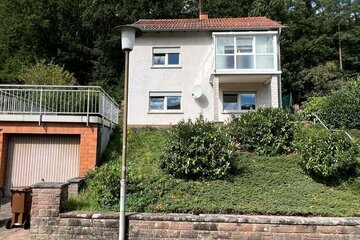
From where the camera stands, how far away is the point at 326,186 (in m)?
10.1

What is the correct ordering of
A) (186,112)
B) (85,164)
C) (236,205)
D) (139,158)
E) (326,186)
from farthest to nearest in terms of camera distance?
(186,112), (139,158), (85,164), (326,186), (236,205)

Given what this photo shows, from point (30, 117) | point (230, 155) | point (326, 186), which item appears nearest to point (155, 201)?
point (230, 155)

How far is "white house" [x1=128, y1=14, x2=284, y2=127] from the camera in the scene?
19844 millimetres

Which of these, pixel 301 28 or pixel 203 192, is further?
pixel 301 28

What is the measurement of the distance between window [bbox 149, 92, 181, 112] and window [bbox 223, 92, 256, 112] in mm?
3033

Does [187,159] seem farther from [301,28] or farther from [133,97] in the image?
[301,28]

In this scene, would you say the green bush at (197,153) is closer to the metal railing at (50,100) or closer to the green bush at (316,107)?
the metal railing at (50,100)

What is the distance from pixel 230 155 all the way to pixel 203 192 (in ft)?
5.77

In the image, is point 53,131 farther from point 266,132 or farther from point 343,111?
point 343,111

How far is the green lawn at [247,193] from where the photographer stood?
329 inches

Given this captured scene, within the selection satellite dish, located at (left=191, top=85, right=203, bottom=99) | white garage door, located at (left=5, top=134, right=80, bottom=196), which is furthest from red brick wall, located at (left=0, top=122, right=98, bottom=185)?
satellite dish, located at (left=191, top=85, right=203, bottom=99)

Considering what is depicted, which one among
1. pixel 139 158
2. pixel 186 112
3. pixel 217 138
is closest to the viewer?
pixel 217 138

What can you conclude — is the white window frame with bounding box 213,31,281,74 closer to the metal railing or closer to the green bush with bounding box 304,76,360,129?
the green bush with bounding box 304,76,360,129

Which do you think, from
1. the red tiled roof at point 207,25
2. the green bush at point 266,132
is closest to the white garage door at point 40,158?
the green bush at point 266,132
